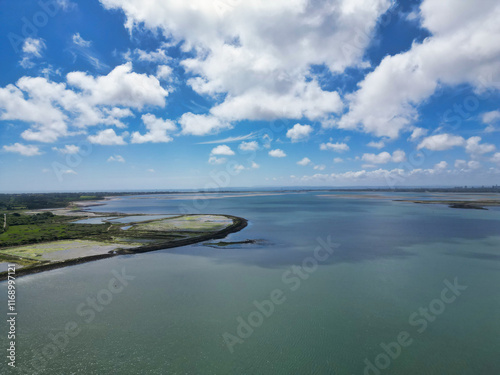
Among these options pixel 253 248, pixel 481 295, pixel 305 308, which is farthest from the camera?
pixel 253 248

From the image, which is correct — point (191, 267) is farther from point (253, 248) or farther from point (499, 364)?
point (499, 364)

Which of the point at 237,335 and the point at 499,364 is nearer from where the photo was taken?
the point at 499,364

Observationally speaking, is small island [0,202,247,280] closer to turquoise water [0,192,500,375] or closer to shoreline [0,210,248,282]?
shoreline [0,210,248,282]

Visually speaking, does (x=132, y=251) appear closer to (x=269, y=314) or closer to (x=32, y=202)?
(x=269, y=314)

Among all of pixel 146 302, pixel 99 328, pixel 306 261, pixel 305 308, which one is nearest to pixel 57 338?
pixel 99 328

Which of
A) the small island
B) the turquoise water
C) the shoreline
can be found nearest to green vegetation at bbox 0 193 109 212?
the small island

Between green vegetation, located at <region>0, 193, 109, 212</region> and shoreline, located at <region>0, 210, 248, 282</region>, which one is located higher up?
green vegetation, located at <region>0, 193, 109, 212</region>

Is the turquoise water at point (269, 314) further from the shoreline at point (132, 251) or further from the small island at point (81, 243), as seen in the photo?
the small island at point (81, 243)

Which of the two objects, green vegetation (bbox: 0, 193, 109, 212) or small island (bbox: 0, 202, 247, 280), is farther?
green vegetation (bbox: 0, 193, 109, 212)

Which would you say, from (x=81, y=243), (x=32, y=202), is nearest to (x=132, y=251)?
(x=81, y=243)
